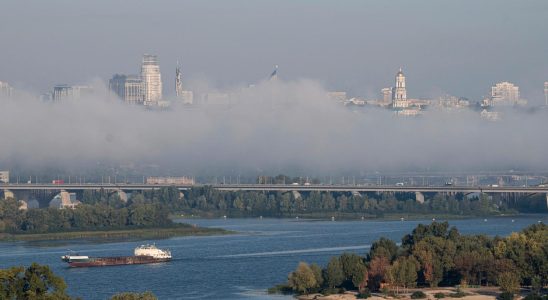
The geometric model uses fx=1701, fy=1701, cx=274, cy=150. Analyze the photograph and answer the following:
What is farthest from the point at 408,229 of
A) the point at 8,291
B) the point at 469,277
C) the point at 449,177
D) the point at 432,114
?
the point at 432,114

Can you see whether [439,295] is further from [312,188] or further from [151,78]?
[151,78]

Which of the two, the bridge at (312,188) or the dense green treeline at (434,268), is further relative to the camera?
the bridge at (312,188)

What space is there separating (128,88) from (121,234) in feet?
328

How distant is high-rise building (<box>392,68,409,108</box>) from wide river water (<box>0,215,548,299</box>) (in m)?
92.2

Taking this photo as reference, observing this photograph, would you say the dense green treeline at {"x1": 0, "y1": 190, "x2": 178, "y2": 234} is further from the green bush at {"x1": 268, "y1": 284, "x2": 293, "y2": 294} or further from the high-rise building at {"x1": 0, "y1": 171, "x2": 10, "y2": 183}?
the high-rise building at {"x1": 0, "y1": 171, "x2": 10, "y2": 183}

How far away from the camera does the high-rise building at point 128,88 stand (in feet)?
547

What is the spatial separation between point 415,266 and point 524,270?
2.74 metres

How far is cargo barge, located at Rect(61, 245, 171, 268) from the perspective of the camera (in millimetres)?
53406

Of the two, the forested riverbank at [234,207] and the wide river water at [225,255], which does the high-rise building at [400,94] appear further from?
the wide river water at [225,255]

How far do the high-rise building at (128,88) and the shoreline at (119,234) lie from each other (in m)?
95.2

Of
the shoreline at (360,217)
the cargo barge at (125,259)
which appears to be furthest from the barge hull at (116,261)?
the shoreline at (360,217)

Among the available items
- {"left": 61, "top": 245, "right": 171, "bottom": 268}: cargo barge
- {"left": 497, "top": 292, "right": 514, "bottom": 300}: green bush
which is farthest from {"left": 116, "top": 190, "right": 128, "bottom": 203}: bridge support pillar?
{"left": 497, "top": 292, "right": 514, "bottom": 300}: green bush

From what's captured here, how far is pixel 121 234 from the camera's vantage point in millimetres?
68688

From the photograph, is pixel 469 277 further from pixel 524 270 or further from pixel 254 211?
pixel 254 211
